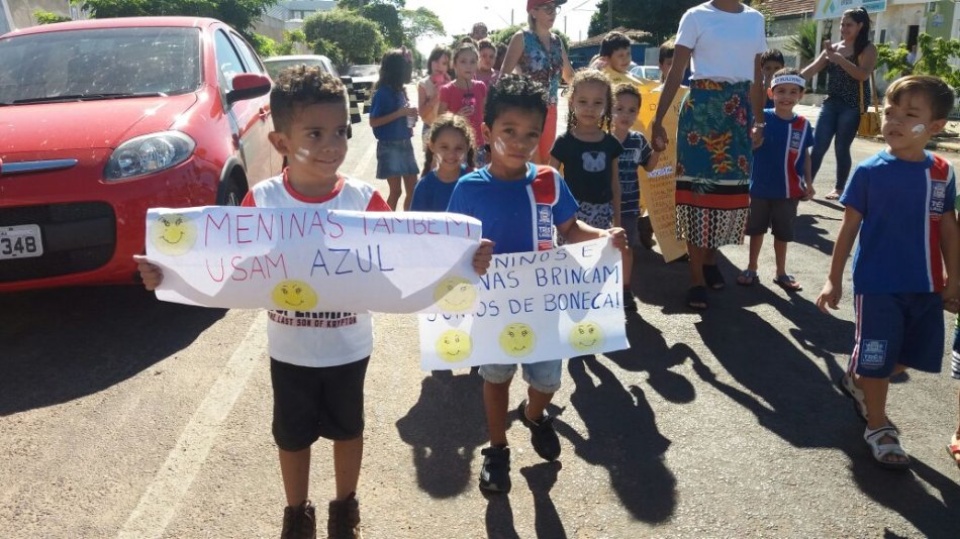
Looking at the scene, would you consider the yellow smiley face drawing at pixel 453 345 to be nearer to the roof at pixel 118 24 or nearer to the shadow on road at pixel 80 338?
the shadow on road at pixel 80 338

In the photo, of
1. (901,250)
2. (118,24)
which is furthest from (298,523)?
(118,24)

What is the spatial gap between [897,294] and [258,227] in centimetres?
252

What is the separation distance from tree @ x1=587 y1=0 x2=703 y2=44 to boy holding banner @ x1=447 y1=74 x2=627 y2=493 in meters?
44.9

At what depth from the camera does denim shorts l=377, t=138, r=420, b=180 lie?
7.20 m

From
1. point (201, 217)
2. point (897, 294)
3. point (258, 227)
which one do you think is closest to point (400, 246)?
point (258, 227)

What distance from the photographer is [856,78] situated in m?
8.23

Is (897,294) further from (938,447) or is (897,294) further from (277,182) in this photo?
(277,182)

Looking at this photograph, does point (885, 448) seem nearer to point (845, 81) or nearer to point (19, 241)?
point (19, 241)

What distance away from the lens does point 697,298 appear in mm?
5230

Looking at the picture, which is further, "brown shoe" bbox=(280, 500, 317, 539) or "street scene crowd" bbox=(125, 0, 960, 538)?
"brown shoe" bbox=(280, 500, 317, 539)

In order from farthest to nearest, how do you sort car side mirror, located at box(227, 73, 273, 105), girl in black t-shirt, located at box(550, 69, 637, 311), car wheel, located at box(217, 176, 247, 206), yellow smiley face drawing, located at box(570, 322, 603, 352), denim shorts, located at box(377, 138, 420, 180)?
denim shorts, located at box(377, 138, 420, 180) < car side mirror, located at box(227, 73, 273, 105) < car wheel, located at box(217, 176, 247, 206) < girl in black t-shirt, located at box(550, 69, 637, 311) < yellow smiley face drawing, located at box(570, 322, 603, 352)

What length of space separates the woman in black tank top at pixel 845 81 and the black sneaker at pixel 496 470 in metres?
6.13

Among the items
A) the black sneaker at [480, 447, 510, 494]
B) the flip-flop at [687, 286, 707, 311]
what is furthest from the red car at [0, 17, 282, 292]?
the flip-flop at [687, 286, 707, 311]

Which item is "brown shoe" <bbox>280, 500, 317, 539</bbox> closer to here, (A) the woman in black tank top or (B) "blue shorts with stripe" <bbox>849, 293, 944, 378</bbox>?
(B) "blue shorts with stripe" <bbox>849, 293, 944, 378</bbox>
